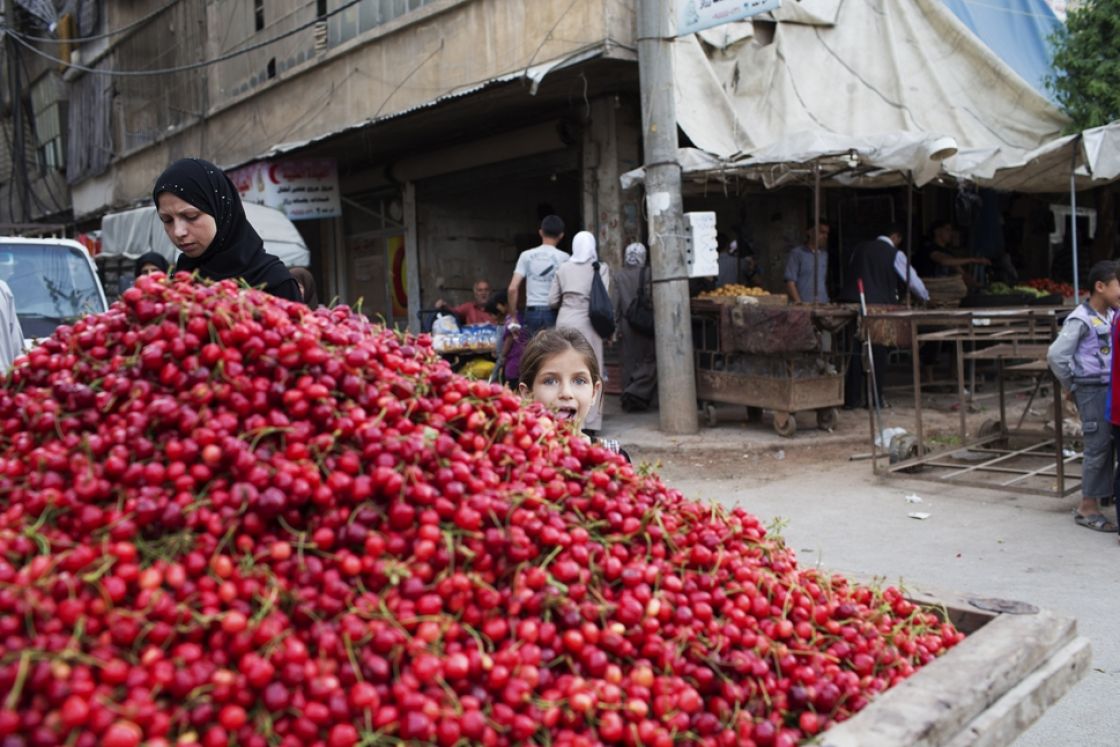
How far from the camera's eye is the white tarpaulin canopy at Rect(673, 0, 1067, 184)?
9531mm

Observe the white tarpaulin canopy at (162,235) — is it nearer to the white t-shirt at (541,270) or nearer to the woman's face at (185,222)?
the white t-shirt at (541,270)

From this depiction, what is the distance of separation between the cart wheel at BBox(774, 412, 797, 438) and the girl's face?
5.20 metres

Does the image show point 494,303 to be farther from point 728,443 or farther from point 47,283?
point 47,283

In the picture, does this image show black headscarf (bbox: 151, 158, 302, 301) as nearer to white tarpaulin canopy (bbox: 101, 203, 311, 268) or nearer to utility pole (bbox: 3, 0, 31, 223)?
white tarpaulin canopy (bbox: 101, 203, 311, 268)

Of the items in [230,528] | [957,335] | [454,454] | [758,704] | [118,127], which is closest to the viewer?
[230,528]

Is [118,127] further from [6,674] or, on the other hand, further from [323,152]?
[6,674]

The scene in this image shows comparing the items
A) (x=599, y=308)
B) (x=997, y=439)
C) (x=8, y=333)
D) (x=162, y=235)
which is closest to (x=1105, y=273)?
(x=997, y=439)

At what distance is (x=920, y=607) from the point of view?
2.12 metres

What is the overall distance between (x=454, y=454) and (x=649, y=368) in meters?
8.17

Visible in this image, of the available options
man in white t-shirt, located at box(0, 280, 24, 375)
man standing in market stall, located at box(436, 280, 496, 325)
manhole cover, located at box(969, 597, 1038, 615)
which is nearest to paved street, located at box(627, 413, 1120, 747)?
manhole cover, located at box(969, 597, 1038, 615)

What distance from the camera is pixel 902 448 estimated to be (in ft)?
23.4

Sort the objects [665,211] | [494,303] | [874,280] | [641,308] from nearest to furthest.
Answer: [665,211] < [641,308] < [874,280] < [494,303]

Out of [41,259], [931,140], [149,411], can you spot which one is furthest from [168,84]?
[149,411]

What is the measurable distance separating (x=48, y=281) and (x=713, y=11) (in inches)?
228
